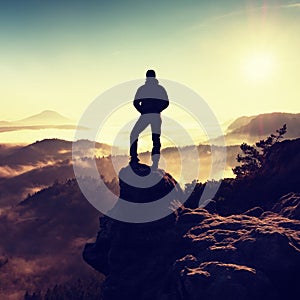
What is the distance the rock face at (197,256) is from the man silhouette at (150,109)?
274 cm

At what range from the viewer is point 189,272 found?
1966 cm

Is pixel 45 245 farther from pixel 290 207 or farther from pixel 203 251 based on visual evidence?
pixel 203 251

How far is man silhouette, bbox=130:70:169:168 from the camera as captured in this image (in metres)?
27.5

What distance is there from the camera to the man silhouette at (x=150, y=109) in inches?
1085

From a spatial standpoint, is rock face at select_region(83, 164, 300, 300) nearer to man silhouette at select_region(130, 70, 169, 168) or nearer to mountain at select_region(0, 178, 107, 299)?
man silhouette at select_region(130, 70, 169, 168)

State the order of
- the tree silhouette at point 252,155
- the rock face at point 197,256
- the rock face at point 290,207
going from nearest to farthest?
the rock face at point 197,256, the rock face at point 290,207, the tree silhouette at point 252,155

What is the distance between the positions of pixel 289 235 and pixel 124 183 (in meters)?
12.4

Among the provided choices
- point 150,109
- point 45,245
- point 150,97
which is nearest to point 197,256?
point 150,109

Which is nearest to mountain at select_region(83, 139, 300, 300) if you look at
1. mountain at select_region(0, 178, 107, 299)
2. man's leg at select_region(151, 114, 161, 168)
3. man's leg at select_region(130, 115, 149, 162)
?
man's leg at select_region(151, 114, 161, 168)

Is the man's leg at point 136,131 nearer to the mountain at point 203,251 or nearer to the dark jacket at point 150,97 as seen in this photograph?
the dark jacket at point 150,97

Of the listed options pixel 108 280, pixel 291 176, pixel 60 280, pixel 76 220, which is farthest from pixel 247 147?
pixel 76 220

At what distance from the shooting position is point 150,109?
2773 cm

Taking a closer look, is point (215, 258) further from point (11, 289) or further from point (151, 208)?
point (11, 289)

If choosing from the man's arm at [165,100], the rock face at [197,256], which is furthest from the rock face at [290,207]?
the man's arm at [165,100]
